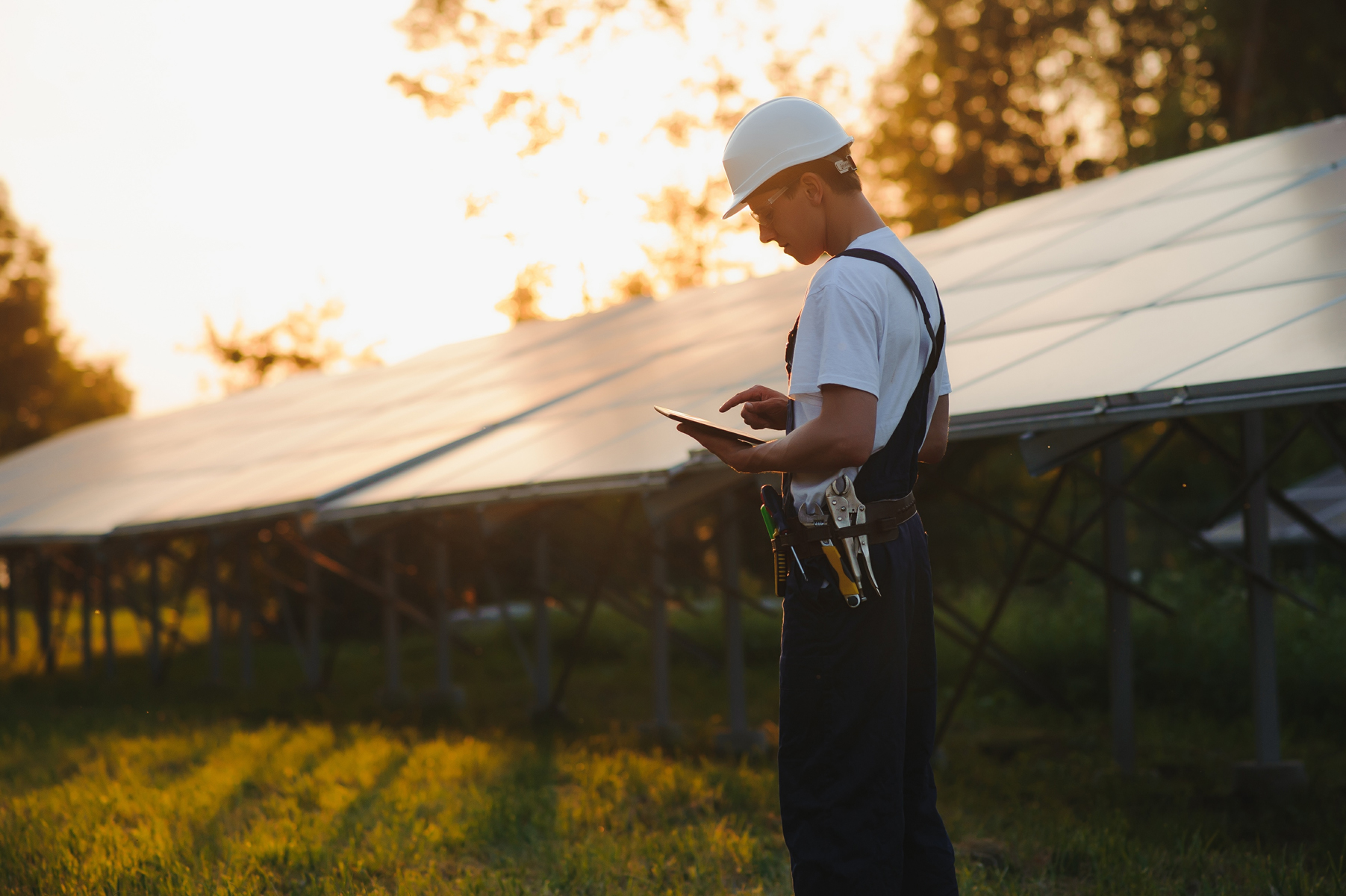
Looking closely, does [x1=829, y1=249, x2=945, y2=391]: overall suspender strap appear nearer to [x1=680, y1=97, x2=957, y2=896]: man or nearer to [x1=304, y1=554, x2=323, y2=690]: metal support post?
[x1=680, y1=97, x2=957, y2=896]: man

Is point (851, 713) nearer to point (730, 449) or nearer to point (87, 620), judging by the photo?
point (730, 449)

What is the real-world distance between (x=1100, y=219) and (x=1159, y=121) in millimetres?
12322

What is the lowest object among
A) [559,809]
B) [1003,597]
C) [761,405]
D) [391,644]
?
[391,644]

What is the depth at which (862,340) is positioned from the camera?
2234mm

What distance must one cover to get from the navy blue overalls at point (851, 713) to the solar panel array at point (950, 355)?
216cm

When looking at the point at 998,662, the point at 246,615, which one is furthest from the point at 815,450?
the point at 246,615

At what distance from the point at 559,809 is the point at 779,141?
3.57 metres

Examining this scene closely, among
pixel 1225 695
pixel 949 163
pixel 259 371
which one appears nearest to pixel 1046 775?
pixel 1225 695

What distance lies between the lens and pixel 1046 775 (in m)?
6.40

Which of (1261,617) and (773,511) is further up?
(773,511)

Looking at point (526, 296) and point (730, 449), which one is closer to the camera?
point (730, 449)

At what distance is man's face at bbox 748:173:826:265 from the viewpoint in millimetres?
2412

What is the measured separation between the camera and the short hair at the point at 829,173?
2.39m

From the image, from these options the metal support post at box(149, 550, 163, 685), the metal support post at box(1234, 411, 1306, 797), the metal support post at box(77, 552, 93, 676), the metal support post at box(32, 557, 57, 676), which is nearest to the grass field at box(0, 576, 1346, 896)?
the metal support post at box(1234, 411, 1306, 797)
